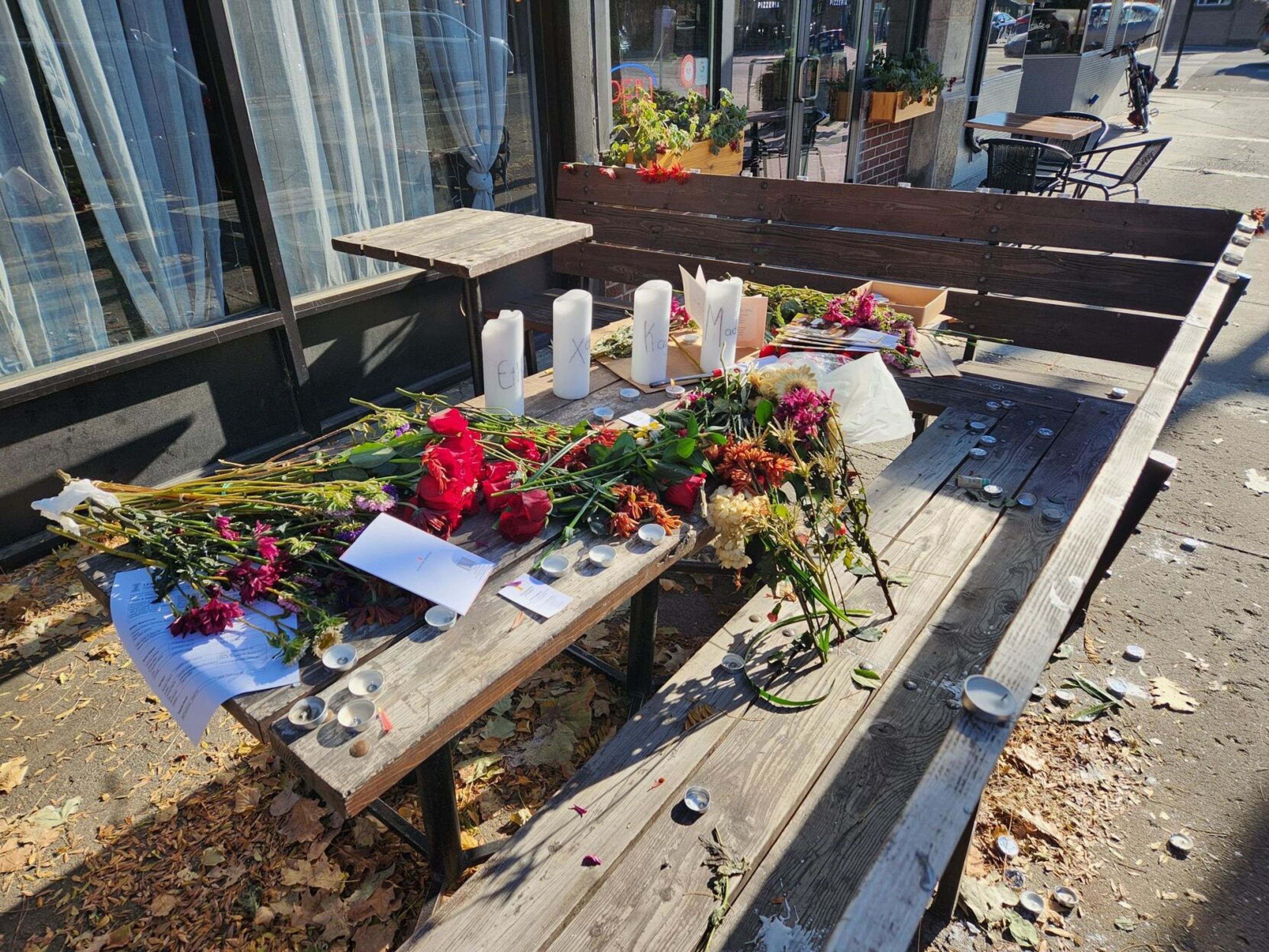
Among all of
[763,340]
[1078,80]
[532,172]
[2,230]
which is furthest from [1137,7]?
[2,230]

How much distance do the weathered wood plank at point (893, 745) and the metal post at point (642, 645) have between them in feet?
2.31

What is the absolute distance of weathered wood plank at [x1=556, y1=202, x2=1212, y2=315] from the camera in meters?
3.45

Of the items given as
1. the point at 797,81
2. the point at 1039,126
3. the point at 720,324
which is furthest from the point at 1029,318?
the point at 1039,126

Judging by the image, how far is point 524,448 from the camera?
1989 mm

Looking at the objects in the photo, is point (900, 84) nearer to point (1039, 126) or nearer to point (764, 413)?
point (1039, 126)

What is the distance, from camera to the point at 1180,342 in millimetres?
2088

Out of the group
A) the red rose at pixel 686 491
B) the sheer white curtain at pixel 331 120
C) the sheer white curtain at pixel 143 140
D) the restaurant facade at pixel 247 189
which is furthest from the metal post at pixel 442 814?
the sheer white curtain at pixel 331 120

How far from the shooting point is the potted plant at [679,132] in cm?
518

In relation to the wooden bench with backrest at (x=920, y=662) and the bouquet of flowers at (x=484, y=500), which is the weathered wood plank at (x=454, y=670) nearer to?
the bouquet of flowers at (x=484, y=500)

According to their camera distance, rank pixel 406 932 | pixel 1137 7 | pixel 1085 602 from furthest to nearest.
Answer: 1. pixel 1137 7
2. pixel 1085 602
3. pixel 406 932

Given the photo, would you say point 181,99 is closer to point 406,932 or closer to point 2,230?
point 2,230

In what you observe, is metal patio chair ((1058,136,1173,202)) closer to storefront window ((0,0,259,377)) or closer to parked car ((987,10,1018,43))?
parked car ((987,10,1018,43))

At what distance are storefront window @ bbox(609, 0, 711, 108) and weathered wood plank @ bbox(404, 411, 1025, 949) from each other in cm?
448

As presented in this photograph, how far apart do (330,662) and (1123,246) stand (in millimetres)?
3531
